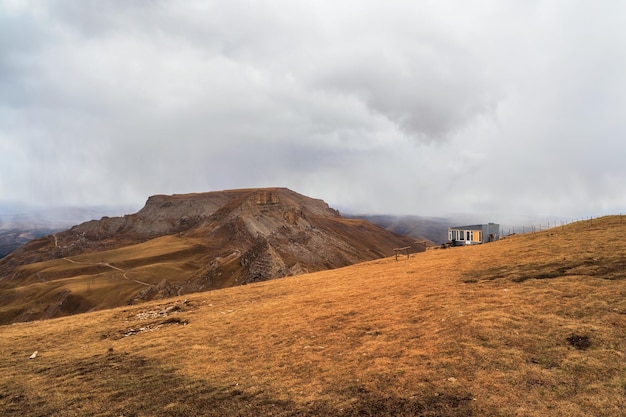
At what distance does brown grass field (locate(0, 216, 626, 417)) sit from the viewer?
46.5 ft

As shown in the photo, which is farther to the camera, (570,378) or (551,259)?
(551,259)

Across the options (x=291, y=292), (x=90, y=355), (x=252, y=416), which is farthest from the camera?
(x=291, y=292)

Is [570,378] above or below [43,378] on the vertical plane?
above

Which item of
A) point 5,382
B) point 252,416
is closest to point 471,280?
point 252,416

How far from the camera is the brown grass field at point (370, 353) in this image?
14.2 meters

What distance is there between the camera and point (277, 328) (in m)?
25.1

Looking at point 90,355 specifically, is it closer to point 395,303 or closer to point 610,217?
point 395,303

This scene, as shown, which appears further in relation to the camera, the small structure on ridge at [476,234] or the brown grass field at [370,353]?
the small structure on ridge at [476,234]

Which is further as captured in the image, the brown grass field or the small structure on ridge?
the small structure on ridge

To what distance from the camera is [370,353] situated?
18.9m

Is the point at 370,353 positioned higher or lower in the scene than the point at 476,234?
lower

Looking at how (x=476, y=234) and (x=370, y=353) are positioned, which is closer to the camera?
(x=370, y=353)

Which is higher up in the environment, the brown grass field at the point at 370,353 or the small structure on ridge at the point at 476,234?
the small structure on ridge at the point at 476,234

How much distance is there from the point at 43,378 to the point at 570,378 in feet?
82.9
